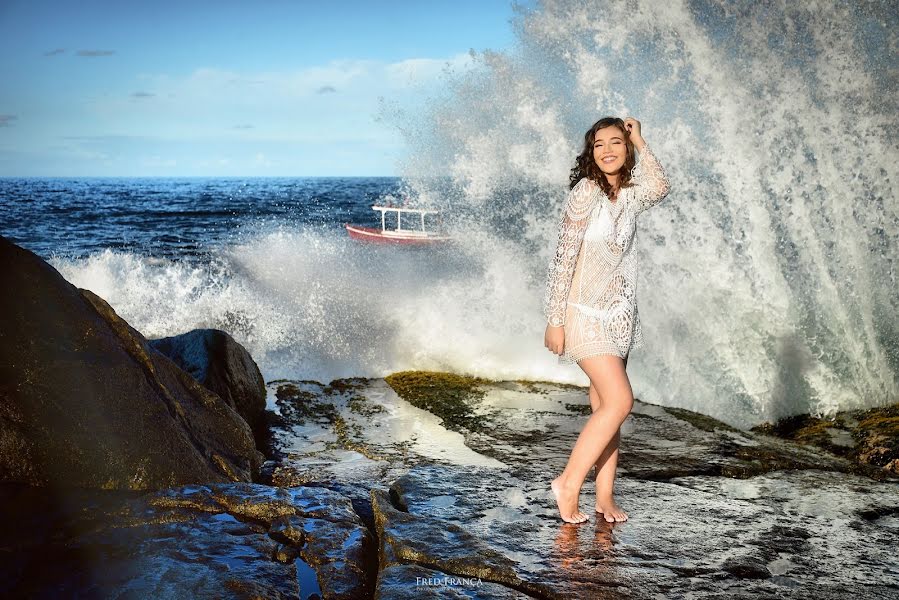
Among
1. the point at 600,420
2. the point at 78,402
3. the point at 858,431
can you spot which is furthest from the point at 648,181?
the point at 858,431

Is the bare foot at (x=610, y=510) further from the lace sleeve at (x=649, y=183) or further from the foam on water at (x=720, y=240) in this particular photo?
the foam on water at (x=720, y=240)

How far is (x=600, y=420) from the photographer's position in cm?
317

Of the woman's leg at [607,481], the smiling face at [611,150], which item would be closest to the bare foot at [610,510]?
the woman's leg at [607,481]

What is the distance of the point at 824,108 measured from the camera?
7.94 metres

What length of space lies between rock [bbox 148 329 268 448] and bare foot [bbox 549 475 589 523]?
2.61 metres

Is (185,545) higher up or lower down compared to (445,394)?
higher up

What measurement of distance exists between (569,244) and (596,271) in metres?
0.18

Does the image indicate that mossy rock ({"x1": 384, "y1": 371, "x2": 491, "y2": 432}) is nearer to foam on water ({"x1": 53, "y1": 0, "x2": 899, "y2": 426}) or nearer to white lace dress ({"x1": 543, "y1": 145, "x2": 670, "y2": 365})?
foam on water ({"x1": 53, "y1": 0, "x2": 899, "y2": 426})

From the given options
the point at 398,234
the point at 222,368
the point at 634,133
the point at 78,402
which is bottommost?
the point at 222,368

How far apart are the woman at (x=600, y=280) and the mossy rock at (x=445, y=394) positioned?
227 centimetres

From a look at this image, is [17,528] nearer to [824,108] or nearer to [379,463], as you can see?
[379,463]

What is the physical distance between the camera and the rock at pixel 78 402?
3.13 metres

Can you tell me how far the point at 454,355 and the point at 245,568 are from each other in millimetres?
5587

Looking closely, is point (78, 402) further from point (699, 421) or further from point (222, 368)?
point (699, 421)
